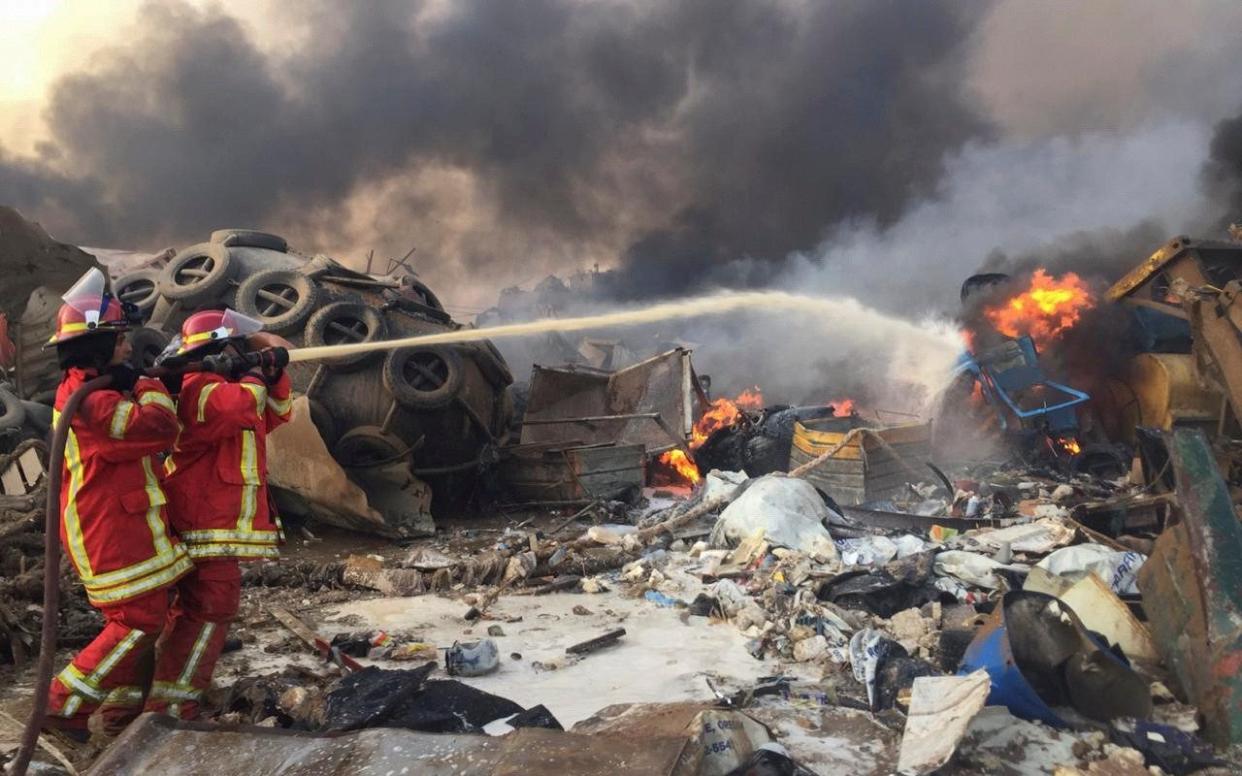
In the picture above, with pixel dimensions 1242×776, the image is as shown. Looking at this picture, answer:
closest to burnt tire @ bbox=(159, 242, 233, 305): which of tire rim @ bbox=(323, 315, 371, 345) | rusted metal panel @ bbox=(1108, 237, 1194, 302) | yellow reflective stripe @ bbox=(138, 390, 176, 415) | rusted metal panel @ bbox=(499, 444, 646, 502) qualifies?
tire rim @ bbox=(323, 315, 371, 345)

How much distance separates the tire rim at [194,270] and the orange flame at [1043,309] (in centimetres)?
1064

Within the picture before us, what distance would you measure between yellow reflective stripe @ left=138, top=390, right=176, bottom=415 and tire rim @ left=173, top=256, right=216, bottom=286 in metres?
5.86

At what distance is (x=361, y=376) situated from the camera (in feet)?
25.9

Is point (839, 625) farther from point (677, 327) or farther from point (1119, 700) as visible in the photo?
point (677, 327)

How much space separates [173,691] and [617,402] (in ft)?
24.6

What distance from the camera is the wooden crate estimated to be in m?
8.27

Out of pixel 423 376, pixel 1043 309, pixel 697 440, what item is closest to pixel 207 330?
pixel 423 376

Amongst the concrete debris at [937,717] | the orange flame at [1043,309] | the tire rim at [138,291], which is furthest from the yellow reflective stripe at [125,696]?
the orange flame at [1043,309]

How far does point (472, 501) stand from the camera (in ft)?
29.4

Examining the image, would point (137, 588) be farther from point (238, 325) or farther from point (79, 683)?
point (238, 325)

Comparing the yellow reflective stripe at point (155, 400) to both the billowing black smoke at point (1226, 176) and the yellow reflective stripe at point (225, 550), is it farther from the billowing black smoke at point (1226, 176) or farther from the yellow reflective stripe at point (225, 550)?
the billowing black smoke at point (1226, 176)

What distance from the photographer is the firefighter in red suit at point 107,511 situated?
3.05 meters

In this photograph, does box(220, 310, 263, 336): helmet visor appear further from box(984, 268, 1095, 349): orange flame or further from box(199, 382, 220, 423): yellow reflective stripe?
box(984, 268, 1095, 349): orange flame

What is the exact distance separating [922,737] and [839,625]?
158 cm
